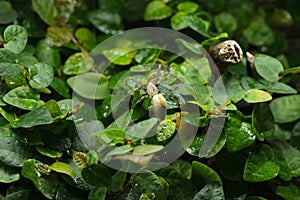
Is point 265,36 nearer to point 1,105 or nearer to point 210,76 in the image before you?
point 210,76

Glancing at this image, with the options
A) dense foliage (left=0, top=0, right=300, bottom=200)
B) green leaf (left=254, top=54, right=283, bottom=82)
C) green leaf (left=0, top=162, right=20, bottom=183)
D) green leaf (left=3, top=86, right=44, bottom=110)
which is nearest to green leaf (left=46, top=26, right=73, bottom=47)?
dense foliage (left=0, top=0, right=300, bottom=200)

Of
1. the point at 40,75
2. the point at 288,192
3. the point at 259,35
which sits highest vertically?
the point at 40,75

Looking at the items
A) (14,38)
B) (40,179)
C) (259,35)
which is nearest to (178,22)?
(259,35)

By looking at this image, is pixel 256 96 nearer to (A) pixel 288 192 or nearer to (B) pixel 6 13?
(A) pixel 288 192

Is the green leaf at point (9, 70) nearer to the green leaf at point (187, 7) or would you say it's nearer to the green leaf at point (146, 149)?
the green leaf at point (146, 149)

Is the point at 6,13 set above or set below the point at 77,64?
above

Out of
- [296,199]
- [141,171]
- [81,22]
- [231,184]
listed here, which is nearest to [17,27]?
[81,22]
